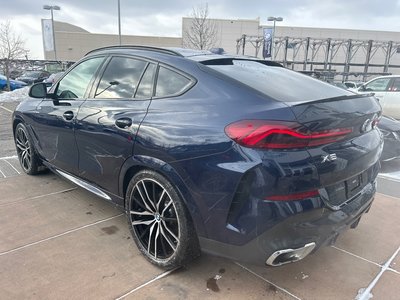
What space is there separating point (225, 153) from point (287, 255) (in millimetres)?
719

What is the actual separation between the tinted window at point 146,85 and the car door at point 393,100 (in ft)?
32.2

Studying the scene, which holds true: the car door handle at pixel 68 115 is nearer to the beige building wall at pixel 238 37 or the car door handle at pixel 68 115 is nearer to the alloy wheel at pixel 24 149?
the alloy wheel at pixel 24 149

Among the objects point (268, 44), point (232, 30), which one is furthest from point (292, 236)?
point (232, 30)

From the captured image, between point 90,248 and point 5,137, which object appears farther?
point 5,137

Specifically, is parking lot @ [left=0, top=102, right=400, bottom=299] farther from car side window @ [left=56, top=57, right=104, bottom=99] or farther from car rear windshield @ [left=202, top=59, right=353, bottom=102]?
car rear windshield @ [left=202, top=59, right=353, bottom=102]

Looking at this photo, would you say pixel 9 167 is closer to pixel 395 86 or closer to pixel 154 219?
pixel 154 219

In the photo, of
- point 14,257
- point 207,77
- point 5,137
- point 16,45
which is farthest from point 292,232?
point 16,45

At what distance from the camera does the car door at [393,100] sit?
34.2 ft

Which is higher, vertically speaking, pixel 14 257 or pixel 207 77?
pixel 207 77

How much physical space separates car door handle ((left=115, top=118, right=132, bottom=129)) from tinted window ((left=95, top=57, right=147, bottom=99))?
0.24 m

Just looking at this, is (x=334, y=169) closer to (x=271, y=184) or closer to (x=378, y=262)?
(x=271, y=184)

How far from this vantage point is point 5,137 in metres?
7.41

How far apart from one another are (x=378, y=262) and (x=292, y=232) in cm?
129

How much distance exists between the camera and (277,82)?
2549 mm
